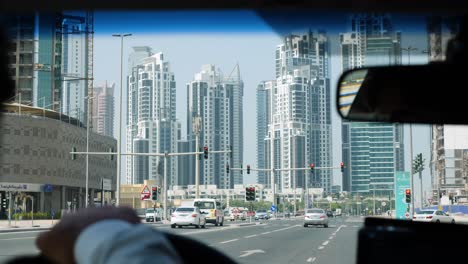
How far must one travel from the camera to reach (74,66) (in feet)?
5.51

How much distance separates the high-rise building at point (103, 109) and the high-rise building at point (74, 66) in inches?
1.9

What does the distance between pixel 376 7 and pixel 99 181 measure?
1.58 m

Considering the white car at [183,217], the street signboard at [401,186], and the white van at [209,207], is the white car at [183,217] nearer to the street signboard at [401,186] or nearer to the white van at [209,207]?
the white van at [209,207]

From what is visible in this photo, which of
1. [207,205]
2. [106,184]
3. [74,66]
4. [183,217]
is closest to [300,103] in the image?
[74,66]

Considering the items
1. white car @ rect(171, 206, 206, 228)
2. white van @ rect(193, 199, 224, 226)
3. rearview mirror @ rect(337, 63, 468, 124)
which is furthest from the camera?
white car @ rect(171, 206, 206, 228)

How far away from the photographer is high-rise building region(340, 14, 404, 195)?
1.80 m

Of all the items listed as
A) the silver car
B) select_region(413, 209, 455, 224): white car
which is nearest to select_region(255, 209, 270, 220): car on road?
the silver car

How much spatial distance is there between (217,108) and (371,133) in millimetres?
507

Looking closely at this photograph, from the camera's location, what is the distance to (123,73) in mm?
1781

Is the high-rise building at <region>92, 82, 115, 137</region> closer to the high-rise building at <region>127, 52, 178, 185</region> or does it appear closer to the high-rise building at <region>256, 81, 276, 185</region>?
the high-rise building at <region>127, 52, 178, 185</region>

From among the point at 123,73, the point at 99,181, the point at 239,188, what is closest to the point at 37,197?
the point at 99,181

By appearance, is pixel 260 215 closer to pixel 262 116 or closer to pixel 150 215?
pixel 150 215

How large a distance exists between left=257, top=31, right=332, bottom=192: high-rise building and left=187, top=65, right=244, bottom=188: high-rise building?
78 mm

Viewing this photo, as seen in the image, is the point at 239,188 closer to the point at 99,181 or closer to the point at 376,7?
the point at 99,181
